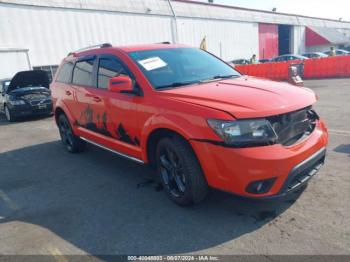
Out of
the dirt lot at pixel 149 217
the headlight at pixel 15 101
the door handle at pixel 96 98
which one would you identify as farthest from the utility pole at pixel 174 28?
the dirt lot at pixel 149 217

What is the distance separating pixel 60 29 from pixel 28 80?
1029 cm

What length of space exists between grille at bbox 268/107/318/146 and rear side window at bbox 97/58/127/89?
2.07m

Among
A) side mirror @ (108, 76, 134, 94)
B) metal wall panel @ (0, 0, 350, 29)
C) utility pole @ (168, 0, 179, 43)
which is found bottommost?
side mirror @ (108, 76, 134, 94)

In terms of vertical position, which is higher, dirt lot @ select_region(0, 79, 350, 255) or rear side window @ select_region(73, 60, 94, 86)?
rear side window @ select_region(73, 60, 94, 86)

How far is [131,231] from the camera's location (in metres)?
3.21

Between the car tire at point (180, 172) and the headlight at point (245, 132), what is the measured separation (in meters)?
0.49

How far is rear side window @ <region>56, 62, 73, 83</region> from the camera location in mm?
5814

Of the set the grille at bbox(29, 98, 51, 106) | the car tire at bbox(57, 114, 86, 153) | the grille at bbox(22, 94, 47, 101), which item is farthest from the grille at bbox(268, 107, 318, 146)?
the grille at bbox(22, 94, 47, 101)

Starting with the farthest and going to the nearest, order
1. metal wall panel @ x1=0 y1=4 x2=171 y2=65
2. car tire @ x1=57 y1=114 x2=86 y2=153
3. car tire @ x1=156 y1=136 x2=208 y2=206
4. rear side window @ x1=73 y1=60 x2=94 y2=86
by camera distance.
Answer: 1. metal wall panel @ x1=0 y1=4 x2=171 y2=65
2. car tire @ x1=57 y1=114 x2=86 y2=153
3. rear side window @ x1=73 y1=60 x2=94 y2=86
4. car tire @ x1=156 y1=136 x2=208 y2=206

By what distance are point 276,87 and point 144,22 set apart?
961 inches

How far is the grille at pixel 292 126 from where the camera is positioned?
3.04m

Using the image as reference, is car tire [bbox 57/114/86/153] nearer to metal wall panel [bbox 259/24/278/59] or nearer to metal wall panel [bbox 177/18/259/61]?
metal wall panel [bbox 177/18/259/61]

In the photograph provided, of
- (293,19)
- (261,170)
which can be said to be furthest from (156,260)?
(293,19)

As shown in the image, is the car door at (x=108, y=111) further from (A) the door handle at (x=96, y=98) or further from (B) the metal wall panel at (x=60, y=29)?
(B) the metal wall panel at (x=60, y=29)
